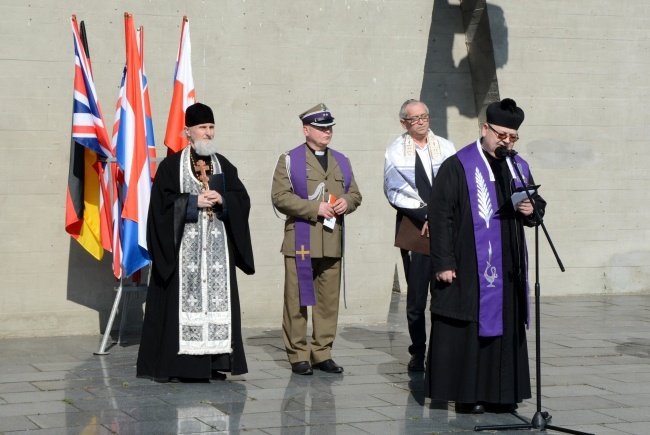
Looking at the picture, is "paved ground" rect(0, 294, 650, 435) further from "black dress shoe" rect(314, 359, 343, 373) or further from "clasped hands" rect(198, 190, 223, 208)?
"clasped hands" rect(198, 190, 223, 208)

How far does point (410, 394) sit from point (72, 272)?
Answer: 335cm

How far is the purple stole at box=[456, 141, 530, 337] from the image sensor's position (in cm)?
619

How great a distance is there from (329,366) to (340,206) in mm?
1077

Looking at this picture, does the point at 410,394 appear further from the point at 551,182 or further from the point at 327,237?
the point at 551,182

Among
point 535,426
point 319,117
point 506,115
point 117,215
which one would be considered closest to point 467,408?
point 535,426

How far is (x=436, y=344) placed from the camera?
20.6 ft

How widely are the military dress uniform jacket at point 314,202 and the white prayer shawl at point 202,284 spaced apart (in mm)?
Answer: 464

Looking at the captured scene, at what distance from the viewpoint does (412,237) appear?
749cm

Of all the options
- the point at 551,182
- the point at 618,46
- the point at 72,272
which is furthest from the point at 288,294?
the point at 618,46

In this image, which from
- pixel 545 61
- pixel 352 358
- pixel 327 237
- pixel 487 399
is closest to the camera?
pixel 487 399

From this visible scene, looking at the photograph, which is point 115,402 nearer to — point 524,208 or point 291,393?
point 291,393

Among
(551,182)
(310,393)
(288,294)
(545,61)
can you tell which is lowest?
(310,393)

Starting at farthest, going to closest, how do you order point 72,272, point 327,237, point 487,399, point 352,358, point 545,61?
point 545,61, point 72,272, point 352,358, point 327,237, point 487,399

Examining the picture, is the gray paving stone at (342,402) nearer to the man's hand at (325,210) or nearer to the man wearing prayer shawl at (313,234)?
the man wearing prayer shawl at (313,234)
